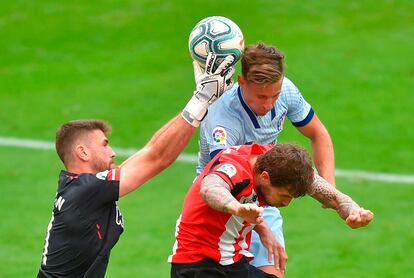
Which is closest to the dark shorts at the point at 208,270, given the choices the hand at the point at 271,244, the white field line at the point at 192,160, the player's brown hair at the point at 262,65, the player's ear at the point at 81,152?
the hand at the point at 271,244

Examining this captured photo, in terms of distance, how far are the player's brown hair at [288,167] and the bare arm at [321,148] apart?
191 cm

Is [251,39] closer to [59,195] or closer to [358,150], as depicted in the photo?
[358,150]

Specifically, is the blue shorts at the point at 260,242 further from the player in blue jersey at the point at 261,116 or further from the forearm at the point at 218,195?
the forearm at the point at 218,195

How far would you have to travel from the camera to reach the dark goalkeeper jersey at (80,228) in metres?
8.41

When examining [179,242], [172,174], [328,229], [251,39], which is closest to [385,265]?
[328,229]

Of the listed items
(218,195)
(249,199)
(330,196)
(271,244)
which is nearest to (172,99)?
(271,244)

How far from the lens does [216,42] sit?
28.8ft

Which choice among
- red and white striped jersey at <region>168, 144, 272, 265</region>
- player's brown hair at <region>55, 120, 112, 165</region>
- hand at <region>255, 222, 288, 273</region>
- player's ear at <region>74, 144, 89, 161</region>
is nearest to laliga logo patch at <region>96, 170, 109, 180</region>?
player's ear at <region>74, 144, 89, 161</region>

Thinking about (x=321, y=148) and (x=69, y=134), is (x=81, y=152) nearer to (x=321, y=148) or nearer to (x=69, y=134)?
(x=69, y=134)

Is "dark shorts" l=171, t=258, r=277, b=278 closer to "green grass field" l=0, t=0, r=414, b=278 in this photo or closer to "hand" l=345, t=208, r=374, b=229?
"hand" l=345, t=208, r=374, b=229

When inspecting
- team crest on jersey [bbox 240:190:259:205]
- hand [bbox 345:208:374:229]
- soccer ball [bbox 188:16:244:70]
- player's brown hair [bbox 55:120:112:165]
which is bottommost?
hand [bbox 345:208:374:229]

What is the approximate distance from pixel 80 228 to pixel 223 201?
4.61 ft

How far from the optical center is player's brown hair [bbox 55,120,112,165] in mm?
8664

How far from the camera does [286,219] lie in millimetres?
14742
